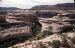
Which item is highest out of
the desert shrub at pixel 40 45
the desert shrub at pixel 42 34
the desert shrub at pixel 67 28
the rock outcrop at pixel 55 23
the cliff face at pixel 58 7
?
the cliff face at pixel 58 7

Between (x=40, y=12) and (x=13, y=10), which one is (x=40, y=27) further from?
(x=13, y=10)

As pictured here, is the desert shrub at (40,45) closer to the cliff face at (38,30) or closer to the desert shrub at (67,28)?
the cliff face at (38,30)

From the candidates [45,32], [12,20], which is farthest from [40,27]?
[12,20]

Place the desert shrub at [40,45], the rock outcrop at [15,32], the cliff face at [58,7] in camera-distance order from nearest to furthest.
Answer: the desert shrub at [40,45], the rock outcrop at [15,32], the cliff face at [58,7]

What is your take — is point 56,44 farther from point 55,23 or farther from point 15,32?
point 15,32

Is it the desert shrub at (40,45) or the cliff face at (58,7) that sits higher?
the cliff face at (58,7)

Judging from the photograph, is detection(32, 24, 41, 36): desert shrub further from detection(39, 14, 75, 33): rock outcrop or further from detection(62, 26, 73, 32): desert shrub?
detection(62, 26, 73, 32): desert shrub

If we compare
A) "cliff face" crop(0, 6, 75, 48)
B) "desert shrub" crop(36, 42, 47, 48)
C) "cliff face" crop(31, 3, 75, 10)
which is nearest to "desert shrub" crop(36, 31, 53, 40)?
"cliff face" crop(0, 6, 75, 48)

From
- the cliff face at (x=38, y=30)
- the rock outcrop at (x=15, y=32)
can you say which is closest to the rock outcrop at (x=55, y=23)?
the cliff face at (x=38, y=30)

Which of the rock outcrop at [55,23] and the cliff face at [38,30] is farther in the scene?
the rock outcrop at [55,23]

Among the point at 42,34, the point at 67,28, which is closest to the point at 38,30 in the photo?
the point at 42,34

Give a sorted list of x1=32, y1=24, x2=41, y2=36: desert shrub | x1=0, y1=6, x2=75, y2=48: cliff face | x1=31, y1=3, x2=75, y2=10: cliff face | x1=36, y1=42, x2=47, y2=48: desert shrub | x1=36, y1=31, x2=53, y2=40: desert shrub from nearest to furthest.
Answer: x1=36, y1=42, x2=47, y2=48: desert shrub → x1=0, y1=6, x2=75, y2=48: cliff face → x1=36, y1=31, x2=53, y2=40: desert shrub → x1=32, y1=24, x2=41, y2=36: desert shrub → x1=31, y1=3, x2=75, y2=10: cliff face
